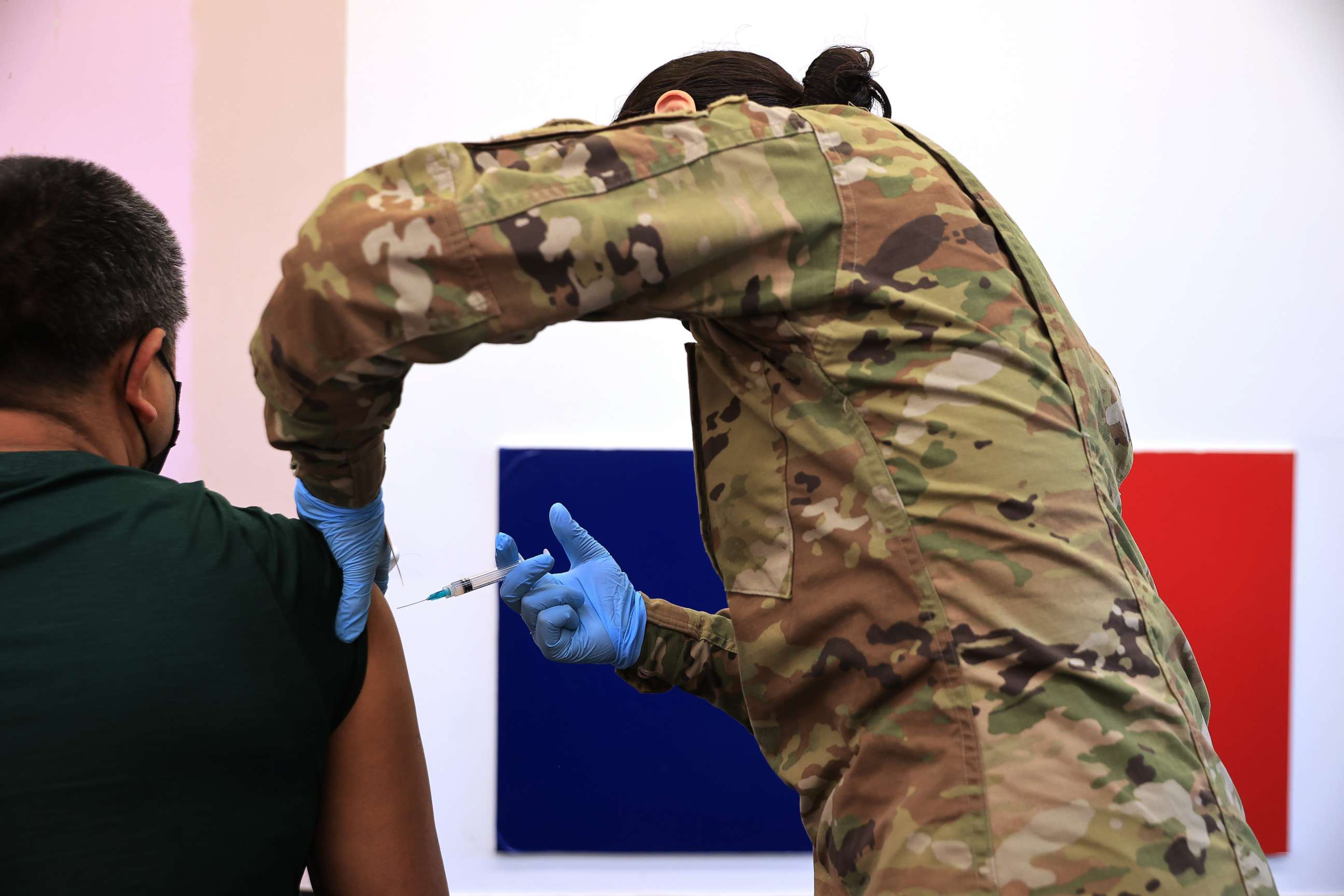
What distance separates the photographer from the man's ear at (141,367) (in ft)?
2.86

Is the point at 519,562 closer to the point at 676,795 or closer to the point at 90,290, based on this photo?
the point at 90,290

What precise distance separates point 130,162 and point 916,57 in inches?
71.2

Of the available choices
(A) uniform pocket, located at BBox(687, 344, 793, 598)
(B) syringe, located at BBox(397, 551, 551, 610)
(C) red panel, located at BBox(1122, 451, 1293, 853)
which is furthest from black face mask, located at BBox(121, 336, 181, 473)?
(C) red panel, located at BBox(1122, 451, 1293, 853)

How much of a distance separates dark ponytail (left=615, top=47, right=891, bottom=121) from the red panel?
4.36ft

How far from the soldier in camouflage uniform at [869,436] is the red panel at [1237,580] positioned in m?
1.28

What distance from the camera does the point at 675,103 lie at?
0.99m

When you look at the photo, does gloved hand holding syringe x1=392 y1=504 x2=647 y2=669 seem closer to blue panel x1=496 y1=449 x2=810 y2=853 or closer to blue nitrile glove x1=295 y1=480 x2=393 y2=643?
blue nitrile glove x1=295 y1=480 x2=393 y2=643

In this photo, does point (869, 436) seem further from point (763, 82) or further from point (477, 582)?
point (477, 582)

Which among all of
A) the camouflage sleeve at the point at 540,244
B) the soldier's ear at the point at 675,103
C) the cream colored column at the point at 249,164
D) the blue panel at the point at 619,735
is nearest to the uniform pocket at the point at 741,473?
the camouflage sleeve at the point at 540,244

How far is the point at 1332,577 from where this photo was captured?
199cm

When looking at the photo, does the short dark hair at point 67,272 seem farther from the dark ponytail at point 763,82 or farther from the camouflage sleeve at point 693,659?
the camouflage sleeve at point 693,659

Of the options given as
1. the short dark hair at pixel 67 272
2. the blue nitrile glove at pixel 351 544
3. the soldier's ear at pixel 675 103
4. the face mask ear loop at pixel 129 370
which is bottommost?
the blue nitrile glove at pixel 351 544

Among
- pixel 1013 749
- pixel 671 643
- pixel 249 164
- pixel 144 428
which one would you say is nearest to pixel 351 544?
pixel 144 428

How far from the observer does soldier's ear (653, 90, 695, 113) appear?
978 millimetres
